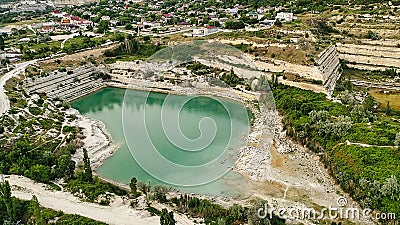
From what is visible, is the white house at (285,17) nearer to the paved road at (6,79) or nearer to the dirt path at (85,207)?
the paved road at (6,79)

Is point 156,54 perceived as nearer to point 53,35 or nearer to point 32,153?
point 53,35

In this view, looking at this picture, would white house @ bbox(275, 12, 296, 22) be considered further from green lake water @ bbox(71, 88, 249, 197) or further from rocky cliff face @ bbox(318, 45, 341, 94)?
green lake water @ bbox(71, 88, 249, 197)

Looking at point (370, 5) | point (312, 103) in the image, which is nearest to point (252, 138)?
point (312, 103)

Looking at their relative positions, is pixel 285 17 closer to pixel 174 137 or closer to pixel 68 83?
pixel 68 83

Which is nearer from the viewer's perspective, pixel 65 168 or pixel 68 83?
pixel 65 168

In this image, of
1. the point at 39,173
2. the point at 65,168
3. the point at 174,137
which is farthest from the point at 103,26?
the point at 39,173

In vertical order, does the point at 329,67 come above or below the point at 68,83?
above

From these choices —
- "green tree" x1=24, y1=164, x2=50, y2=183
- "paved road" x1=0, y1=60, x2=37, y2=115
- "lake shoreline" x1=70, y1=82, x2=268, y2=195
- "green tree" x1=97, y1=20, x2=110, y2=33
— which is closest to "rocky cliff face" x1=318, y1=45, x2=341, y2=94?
"lake shoreline" x1=70, y1=82, x2=268, y2=195

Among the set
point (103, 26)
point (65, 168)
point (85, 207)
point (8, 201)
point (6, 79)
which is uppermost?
point (103, 26)

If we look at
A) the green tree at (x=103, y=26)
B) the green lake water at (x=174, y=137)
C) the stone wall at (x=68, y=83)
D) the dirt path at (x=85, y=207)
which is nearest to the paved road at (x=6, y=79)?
the stone wall at (x=68, y=83)
